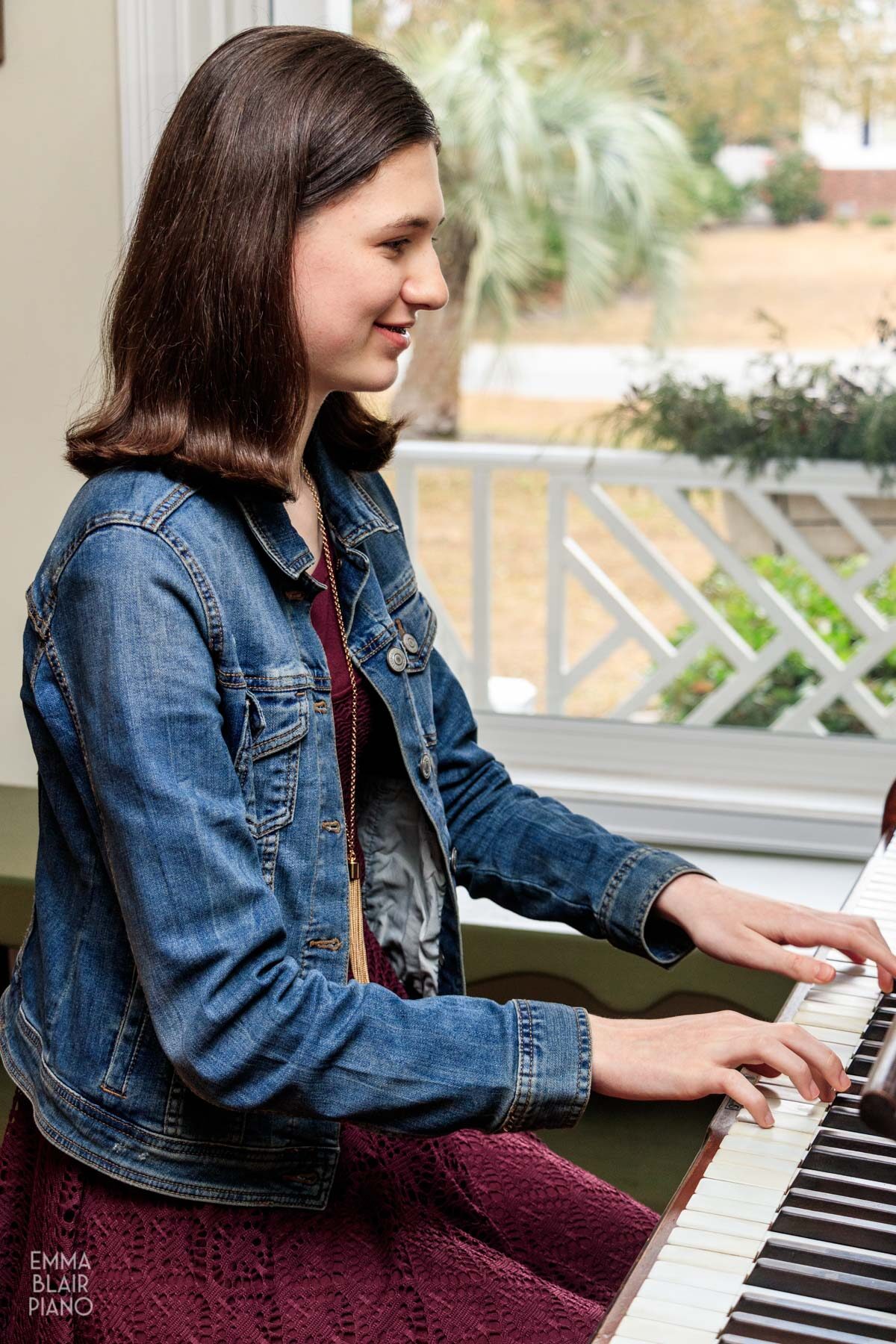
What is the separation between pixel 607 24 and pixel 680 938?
185 inches

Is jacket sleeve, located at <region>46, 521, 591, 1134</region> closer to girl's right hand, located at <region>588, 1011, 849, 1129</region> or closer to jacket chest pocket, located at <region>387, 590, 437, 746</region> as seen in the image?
girl's right hand, located at <region>588, 1011, 849, 1129</region>

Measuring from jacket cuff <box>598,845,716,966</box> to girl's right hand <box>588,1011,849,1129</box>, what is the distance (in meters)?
0.29

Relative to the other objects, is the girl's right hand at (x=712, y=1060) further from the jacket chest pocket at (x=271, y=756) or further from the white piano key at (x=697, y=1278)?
the jacket chest pocket at (x=271, y=756)

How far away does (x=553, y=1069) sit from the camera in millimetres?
1069

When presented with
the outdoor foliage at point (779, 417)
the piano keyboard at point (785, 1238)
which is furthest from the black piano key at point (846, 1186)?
the outdoor foliage at point (779, 417)

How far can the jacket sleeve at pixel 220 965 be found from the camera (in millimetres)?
1049

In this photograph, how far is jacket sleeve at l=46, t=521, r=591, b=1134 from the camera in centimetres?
105

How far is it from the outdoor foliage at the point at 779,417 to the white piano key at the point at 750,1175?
2.83 metres

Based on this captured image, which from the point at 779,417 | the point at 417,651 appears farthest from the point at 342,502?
the point at 779,417

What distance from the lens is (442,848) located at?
1.42 m

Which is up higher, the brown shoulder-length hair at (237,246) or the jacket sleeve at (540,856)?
the brown shoulder-length hair at (237,246)

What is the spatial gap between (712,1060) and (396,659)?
50 centimetres

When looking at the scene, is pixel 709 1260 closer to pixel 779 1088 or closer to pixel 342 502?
pixel 779 1088

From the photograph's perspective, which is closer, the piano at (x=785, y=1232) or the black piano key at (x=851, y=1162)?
the piano at (x=785, y=1232)
